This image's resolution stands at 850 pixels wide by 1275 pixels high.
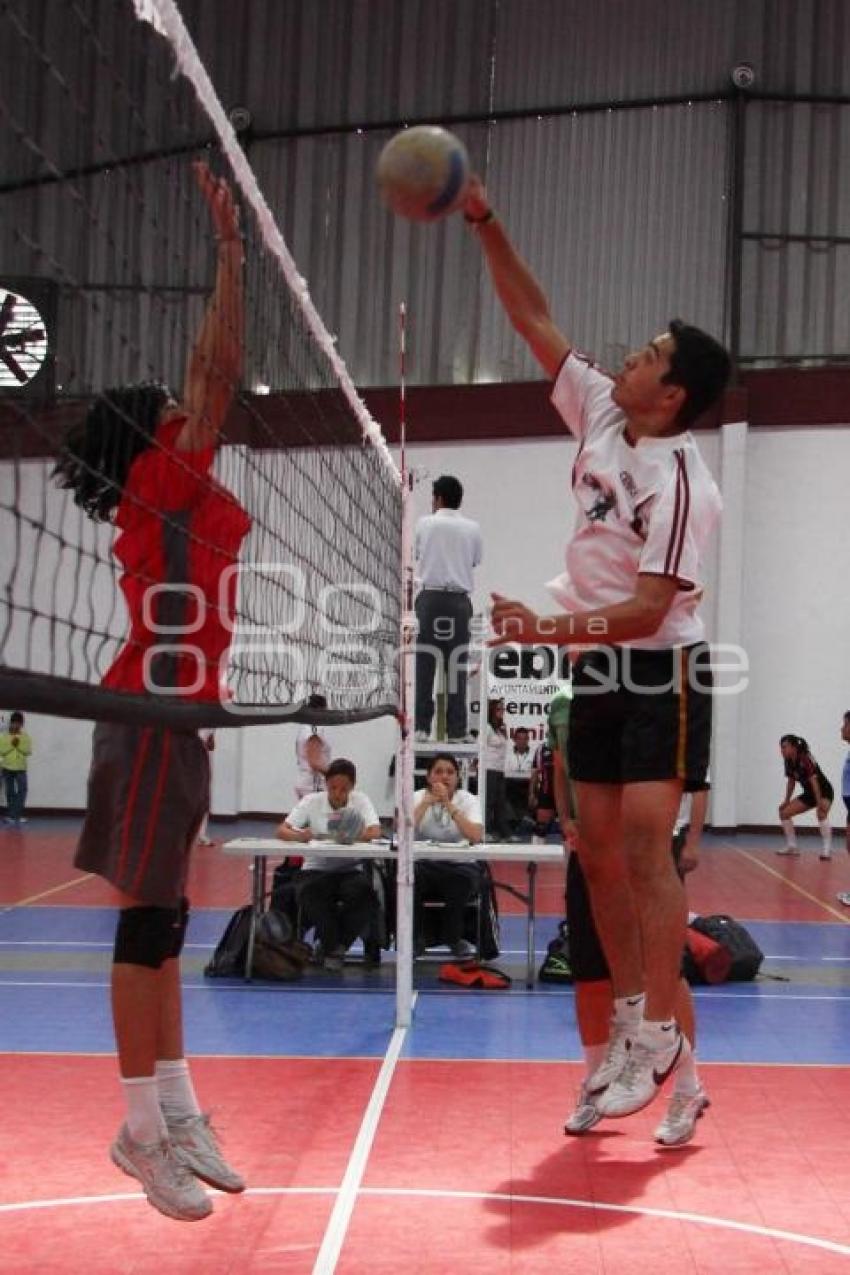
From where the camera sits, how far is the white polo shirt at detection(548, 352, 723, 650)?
3.93 meters

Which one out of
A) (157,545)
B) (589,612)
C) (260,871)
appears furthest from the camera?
(260,871)

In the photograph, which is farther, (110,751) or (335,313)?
(335,313)

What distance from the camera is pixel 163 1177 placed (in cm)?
347

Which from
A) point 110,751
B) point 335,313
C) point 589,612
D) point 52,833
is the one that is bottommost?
point 52,833

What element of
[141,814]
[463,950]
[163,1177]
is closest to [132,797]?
[141,814]

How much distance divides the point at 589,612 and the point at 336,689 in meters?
3.38

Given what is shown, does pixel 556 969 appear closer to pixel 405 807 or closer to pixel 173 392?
pixel 405 807

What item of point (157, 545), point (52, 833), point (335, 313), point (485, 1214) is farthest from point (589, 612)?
point (335, 313)

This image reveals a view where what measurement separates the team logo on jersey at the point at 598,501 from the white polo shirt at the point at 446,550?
5459 mm

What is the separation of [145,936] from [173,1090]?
41 cm

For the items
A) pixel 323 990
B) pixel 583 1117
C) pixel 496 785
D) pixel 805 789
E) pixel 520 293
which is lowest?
pixel 323 990

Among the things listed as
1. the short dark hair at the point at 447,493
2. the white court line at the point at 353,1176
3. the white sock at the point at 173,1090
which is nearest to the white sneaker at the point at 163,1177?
the white sock at the point at 173,1090

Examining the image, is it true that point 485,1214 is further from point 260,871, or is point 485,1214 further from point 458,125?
point 458,125

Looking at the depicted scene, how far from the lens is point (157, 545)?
349 cm
